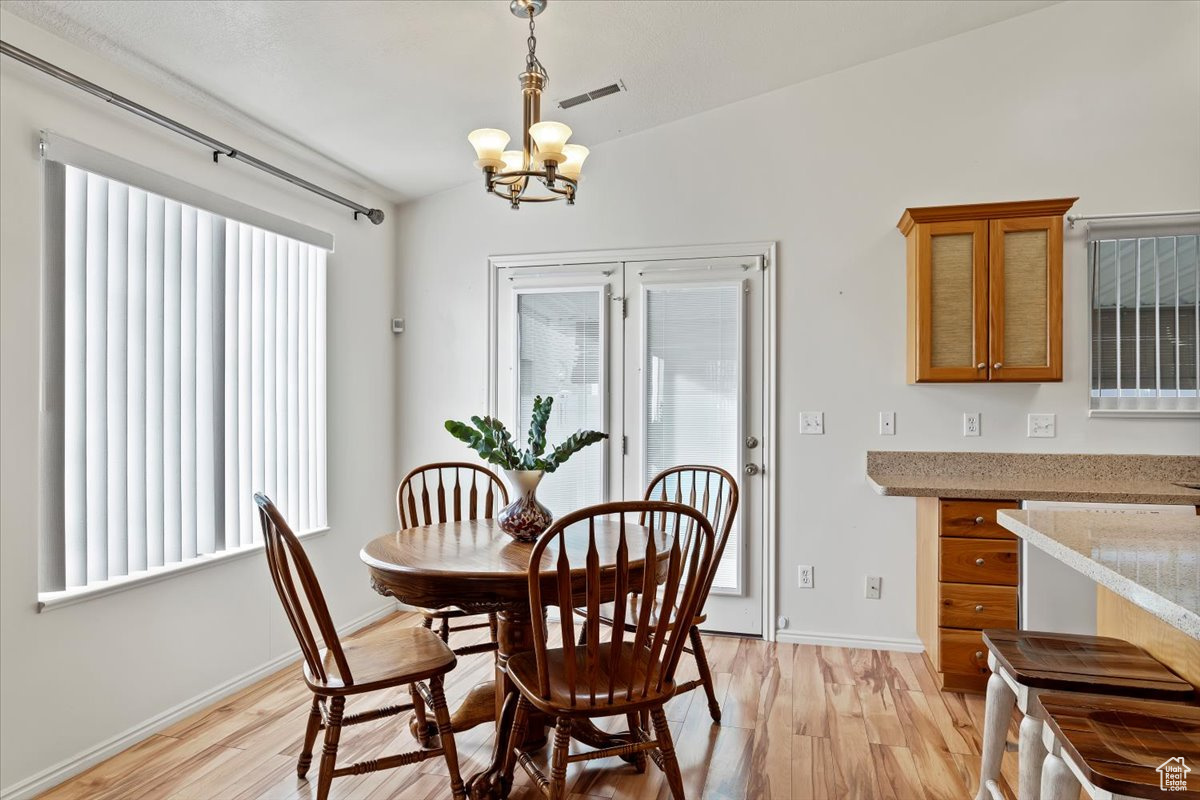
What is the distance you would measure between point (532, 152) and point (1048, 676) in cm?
203

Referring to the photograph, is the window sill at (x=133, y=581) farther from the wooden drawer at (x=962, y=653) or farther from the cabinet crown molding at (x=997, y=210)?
the cabinet crown molding at (x=997, y=210)

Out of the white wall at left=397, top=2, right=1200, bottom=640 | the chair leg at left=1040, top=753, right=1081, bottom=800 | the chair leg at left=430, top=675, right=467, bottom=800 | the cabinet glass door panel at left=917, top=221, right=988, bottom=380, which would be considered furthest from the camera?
the white wall at left=397, top=2, right=1200, bottom=640

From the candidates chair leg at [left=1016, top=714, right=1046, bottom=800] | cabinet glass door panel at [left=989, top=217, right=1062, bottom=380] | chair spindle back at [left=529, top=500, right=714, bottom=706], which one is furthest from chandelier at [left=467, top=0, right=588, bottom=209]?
cabinet glass door panel at [left=989, top=217, right=1062, bottom=380]

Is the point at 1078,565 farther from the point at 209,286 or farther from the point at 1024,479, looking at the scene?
the point at 209,286

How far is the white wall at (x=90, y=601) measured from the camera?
2109 mm

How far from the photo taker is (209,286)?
2855 millimetres

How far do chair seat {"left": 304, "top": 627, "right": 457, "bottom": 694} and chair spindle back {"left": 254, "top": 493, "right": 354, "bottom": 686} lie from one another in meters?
0.02

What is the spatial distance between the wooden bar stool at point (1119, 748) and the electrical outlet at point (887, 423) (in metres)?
2.22

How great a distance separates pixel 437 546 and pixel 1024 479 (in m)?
2.70

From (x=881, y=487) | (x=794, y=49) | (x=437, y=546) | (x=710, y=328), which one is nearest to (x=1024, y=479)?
(x=881, y=487)

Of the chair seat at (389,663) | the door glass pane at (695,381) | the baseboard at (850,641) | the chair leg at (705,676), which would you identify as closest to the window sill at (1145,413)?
the baseboard at (850,641)

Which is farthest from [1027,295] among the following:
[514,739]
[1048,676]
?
[514,739]

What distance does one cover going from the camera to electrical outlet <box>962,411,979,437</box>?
3.36 m

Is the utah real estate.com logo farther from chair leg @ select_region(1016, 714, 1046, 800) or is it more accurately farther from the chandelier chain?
the chandelier chain
